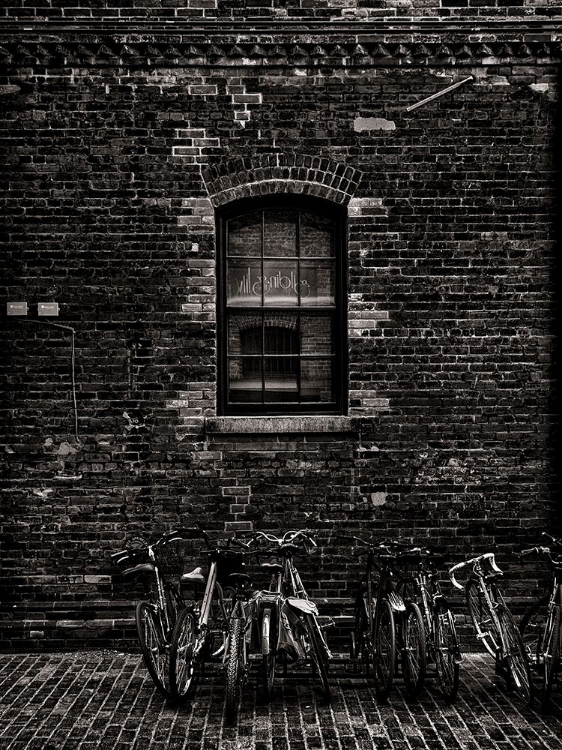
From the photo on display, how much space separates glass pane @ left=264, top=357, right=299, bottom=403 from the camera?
7566 mm

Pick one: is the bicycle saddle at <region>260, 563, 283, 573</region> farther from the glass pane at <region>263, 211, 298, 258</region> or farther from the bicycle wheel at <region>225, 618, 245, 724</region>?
the glass pane at <region>263, 211, 298, 258</region>

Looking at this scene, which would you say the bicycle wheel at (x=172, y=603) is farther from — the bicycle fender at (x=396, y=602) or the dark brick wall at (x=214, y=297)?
the bicycle fender at (x=396, y=602)

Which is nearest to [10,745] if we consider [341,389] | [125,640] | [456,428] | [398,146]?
[125,640]

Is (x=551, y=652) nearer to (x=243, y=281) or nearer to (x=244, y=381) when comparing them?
(x=244, y=381)

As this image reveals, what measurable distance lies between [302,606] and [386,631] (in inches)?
29.8

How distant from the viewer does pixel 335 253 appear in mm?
7516

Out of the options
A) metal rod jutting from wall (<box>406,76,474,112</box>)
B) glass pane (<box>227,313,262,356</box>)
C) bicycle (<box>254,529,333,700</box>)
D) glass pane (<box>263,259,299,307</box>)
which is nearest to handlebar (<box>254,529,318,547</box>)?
bicycle (<box>254,529,333,700</box>)

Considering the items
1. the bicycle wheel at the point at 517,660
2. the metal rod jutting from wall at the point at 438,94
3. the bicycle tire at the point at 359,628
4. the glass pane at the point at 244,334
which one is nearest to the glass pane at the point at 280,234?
the glass pane at the point at 244,334

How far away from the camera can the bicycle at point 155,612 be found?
569 cm

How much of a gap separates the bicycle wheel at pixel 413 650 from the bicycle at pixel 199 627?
1396 mm

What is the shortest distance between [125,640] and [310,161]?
484cm

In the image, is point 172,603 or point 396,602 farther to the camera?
point 172,603

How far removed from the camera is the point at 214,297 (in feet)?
24.0

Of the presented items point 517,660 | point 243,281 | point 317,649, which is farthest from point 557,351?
point 317,649
